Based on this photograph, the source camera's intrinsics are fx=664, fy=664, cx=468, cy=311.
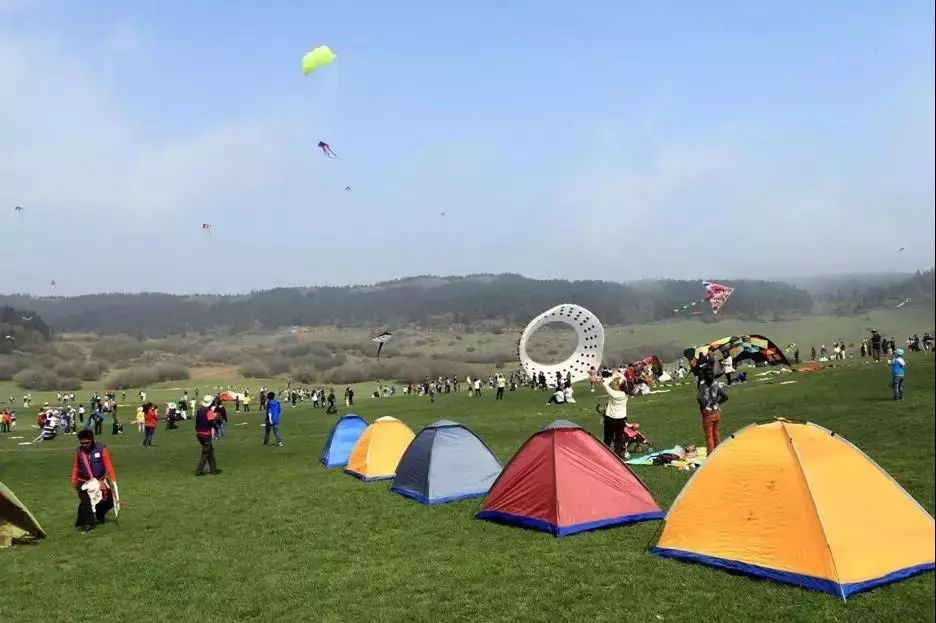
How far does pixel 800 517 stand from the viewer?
8.00 metres

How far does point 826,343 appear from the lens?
72.8 metres

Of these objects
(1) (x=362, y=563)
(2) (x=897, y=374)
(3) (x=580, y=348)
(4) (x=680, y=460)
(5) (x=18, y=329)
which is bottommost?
(1) (x=362, y=563)

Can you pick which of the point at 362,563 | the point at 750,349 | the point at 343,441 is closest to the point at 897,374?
the point at 750,349

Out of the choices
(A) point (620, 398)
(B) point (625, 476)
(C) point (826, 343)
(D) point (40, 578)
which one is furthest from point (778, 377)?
(C) point (826, 343)

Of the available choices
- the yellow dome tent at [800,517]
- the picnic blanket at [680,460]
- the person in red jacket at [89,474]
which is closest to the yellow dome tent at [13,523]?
the person in red jacket at [89,474]

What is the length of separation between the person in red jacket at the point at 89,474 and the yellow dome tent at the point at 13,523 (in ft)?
2.53

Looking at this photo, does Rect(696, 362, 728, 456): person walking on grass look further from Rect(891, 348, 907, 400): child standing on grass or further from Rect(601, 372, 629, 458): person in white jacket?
Rect(891, 348, 907, 400): child standing on grass

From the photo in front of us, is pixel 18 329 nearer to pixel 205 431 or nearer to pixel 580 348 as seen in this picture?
pixel 580 348

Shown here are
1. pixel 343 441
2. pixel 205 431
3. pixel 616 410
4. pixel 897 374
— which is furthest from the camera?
pixel 897 374

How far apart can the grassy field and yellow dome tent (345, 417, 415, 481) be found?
902 mm

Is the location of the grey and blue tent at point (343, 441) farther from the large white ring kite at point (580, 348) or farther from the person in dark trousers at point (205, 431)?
the large white ring kite at point (580, 348)

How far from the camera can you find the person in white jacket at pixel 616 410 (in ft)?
49.9

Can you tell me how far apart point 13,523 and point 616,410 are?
12.4m

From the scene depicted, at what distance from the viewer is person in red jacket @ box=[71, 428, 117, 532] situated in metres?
12.6
